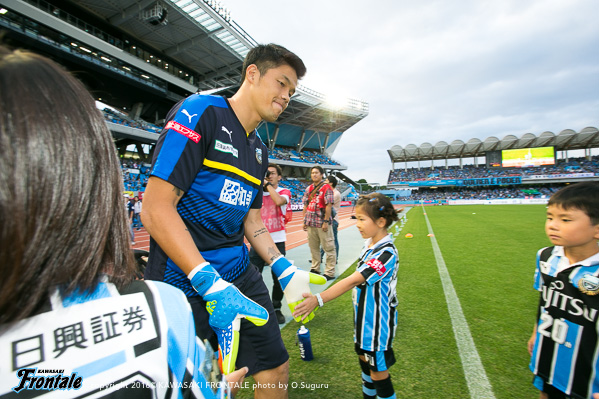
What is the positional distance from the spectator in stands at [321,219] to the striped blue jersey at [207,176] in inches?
159

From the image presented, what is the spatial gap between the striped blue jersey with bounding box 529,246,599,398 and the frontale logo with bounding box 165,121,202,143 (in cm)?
246

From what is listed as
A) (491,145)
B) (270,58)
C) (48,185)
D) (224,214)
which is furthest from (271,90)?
(491,145)

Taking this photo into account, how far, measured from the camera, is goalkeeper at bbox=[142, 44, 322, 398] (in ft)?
4.00

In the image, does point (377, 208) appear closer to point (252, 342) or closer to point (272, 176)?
point (252, 342)

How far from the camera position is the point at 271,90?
1.75 m

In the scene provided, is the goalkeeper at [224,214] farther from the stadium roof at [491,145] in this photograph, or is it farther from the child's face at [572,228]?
the stadium roof at [491,145]

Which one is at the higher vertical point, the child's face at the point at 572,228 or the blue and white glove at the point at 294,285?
the child's face at the point at 572,228

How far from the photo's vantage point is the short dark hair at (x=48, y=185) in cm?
47

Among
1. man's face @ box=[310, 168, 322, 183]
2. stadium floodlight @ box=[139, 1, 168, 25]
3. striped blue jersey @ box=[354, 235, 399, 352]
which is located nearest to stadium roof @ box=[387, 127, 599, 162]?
stadium floodlight @ box=[139, 1, 168, 25]

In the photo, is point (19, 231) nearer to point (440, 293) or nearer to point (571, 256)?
point (571, 256)

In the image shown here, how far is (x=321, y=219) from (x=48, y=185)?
525 centimetres

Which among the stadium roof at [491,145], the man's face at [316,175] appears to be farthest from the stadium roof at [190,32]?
the stadium roof at [491,145]

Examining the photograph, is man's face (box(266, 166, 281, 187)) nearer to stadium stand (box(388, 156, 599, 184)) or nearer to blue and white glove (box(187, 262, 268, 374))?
blue and white glove (box(187, 262, 268, 374))

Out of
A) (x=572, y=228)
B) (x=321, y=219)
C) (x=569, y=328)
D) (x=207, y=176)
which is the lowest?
(x=569, y=328)
